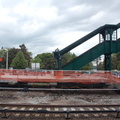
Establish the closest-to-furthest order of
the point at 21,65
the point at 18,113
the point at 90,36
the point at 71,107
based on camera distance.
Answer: the point at 18,113 < the point at 71,107 < the point at 90,36 < the point at 21,65

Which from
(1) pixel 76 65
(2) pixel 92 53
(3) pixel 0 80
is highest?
(2) pixel 92 53

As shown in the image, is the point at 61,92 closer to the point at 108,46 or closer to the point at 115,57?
the point at 108,46

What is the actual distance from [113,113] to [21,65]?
2831 inches

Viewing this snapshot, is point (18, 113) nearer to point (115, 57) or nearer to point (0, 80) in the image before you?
point (0, 80)

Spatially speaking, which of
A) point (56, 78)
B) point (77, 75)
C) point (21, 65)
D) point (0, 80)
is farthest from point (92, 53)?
point (21, 65)

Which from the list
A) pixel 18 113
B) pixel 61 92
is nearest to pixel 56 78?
pixel 61 92

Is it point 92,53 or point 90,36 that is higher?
point 90,36

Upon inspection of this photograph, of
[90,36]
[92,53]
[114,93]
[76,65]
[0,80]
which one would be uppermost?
[90,36]

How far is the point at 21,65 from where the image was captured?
251 ft

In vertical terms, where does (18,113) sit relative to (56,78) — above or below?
below

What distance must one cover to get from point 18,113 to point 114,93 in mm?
8951

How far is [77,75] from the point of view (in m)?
14.3

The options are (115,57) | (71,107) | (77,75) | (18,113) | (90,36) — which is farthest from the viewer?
(115,57)

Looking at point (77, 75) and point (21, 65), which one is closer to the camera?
point (77, 75)
